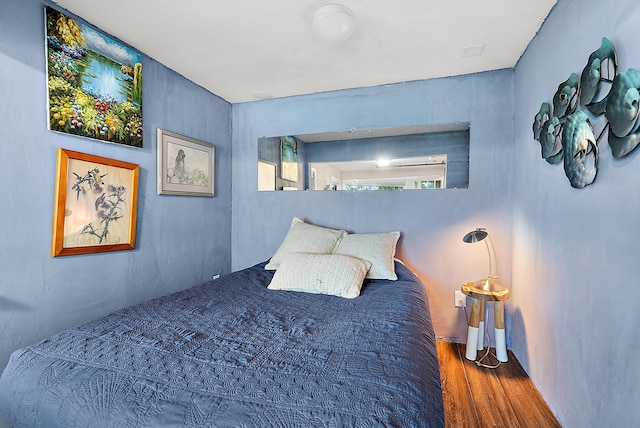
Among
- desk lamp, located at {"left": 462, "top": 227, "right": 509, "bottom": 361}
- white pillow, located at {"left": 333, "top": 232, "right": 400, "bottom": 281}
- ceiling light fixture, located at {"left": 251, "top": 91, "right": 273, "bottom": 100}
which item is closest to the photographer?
desk lamp, located at {"left": 462, "top": 227, "right": 509, "bottom": 361}

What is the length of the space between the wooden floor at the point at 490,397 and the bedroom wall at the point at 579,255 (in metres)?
0.08

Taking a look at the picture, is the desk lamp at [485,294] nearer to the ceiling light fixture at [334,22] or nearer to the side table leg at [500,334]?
the side table leg at [500,334]

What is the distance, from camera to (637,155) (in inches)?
40.8

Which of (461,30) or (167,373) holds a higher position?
(461,30)

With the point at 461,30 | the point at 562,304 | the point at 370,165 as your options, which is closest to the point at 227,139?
the point at 370,165

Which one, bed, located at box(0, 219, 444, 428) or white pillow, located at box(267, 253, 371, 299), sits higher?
white pillow, located at box(267, 253, 371, 299)

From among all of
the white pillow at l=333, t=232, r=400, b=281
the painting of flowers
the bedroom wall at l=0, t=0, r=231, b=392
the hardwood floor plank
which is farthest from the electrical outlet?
the painting of flowers

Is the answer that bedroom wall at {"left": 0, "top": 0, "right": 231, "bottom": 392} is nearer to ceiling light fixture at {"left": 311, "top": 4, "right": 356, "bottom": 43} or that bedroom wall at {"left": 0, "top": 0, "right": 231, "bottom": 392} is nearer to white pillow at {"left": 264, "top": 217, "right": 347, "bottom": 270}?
white pillow at {"left": 264, "top": 217, "right": 347, "bottom": 270}

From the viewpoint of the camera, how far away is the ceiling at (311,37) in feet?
5.46

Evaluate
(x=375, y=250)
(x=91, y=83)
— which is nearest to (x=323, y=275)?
(x=375, y=250)

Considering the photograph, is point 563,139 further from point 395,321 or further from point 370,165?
point 370,165

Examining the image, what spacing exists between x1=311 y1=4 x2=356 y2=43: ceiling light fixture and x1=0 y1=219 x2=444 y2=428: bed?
156cm

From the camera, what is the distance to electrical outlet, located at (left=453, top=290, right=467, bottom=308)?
2498 mm

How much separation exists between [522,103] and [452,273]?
53.6 inches
